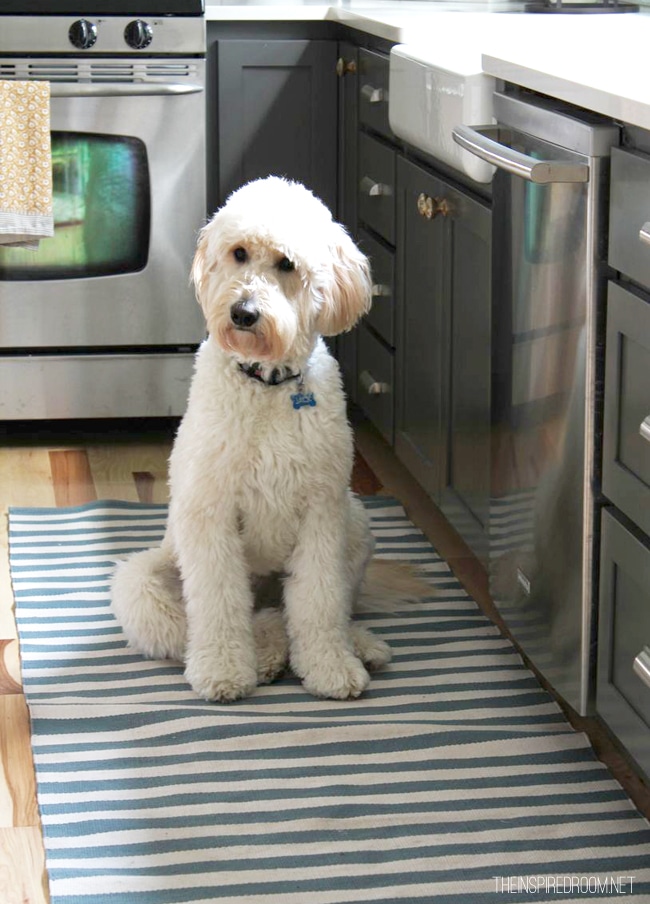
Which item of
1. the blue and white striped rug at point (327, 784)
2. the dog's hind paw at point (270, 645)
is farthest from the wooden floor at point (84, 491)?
the dog's hind paw at point (270, 645)

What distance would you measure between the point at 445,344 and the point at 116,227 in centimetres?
107

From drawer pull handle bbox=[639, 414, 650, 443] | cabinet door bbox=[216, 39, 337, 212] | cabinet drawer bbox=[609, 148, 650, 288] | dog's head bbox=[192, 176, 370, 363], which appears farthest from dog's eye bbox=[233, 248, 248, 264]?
cabinet door bbox=[216, 39, 337, 212]

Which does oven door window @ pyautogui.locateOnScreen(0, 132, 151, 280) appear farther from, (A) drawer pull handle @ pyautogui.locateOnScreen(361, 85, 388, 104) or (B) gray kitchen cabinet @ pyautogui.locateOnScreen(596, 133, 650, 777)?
(B) gray kitchen cabinet @ pyautogui.locateOnScreen(596, 133, 650, 777)

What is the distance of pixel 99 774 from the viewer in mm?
1901

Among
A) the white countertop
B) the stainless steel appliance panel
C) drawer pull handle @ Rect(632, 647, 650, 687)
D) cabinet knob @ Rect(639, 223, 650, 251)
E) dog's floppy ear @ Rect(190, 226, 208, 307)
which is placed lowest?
the stainless steel appliance panel

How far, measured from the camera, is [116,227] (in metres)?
3.21

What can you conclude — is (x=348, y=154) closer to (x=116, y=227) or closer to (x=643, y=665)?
(x=116, y=227)

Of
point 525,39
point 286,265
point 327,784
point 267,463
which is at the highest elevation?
point 525,39

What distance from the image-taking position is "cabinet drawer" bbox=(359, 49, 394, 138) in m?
2.86

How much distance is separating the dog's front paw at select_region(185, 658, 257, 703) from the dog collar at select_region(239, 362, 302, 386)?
18.1 inches

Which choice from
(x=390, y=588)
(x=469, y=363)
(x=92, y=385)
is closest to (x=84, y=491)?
(x=92, y=385)

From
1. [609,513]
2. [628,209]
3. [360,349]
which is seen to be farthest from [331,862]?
[360,349]

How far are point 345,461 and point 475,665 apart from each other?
44 cm

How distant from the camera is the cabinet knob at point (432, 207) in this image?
2.41 metres
